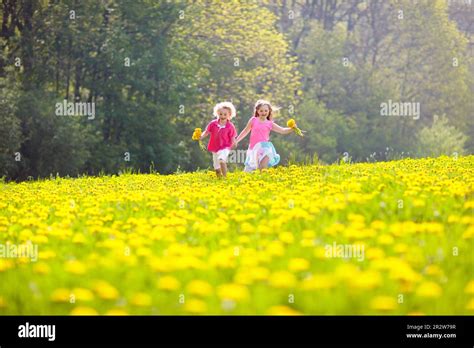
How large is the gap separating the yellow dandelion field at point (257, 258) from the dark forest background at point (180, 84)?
29.8ft

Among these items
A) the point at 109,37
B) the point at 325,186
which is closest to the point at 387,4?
the point at 109,37

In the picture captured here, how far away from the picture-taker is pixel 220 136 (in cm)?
1290

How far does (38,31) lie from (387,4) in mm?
30982

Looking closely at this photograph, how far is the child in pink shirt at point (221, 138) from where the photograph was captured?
41.8 feet

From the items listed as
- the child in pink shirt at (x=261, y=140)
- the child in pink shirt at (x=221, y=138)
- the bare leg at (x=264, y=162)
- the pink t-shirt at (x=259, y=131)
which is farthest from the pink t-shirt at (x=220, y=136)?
the bare leg at (x=264, y=162)

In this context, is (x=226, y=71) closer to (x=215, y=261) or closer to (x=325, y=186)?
(x=325, y=186)

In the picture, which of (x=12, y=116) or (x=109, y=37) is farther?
(x=109, y=37)

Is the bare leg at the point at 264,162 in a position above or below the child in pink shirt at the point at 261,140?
below

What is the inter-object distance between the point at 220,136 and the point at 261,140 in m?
0.88

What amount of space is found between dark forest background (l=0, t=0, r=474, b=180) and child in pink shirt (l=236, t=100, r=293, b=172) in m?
2.50

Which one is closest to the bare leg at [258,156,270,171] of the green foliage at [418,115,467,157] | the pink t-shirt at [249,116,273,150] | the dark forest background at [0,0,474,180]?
the pink t-shirt at [249,116,273,150]

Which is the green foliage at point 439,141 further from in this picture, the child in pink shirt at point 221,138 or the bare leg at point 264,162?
the child in pink shirt at point 221,138
